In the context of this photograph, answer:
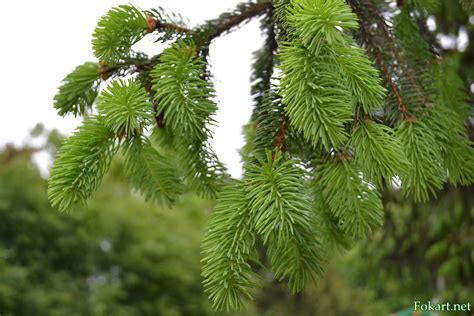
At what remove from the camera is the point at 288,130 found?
902 millimetres

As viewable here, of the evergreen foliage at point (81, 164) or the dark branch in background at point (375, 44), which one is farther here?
the dark branch in background at point (375, 44)

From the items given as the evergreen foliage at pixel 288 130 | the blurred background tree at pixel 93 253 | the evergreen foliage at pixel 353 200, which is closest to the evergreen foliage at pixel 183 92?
the evergreen foliage at pixel 288 130

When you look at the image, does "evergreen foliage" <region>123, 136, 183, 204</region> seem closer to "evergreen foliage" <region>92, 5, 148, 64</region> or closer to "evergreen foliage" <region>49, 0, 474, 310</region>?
"evergreen foliage" <region>49, 0, 474, 310</region>

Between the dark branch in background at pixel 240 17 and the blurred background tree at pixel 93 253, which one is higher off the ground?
the blurred background tree at pixel 93 253

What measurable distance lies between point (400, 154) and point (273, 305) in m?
17.2

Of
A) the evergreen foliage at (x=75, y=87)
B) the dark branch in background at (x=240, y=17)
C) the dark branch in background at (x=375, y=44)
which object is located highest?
the dark branch in background at (x=240, y=17)

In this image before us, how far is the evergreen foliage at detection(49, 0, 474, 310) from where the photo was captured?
74 cm

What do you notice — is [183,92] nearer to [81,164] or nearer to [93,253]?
[81,164]

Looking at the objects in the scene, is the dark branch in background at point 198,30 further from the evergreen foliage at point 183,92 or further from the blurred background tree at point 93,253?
the blurred background tree at point 93,253

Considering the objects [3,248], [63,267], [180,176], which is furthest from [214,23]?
[63,267]

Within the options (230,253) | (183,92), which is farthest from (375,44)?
(230,253)

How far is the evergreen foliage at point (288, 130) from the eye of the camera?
0.74 meters

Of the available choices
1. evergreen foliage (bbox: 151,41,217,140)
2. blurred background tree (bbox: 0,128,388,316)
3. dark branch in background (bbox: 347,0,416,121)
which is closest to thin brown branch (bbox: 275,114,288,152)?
evergreen foliage (bbox: 151,41,217,140)

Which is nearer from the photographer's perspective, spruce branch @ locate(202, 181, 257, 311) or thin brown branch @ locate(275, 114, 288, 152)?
spruce branch @ locate(202, 181, 257, 311)
